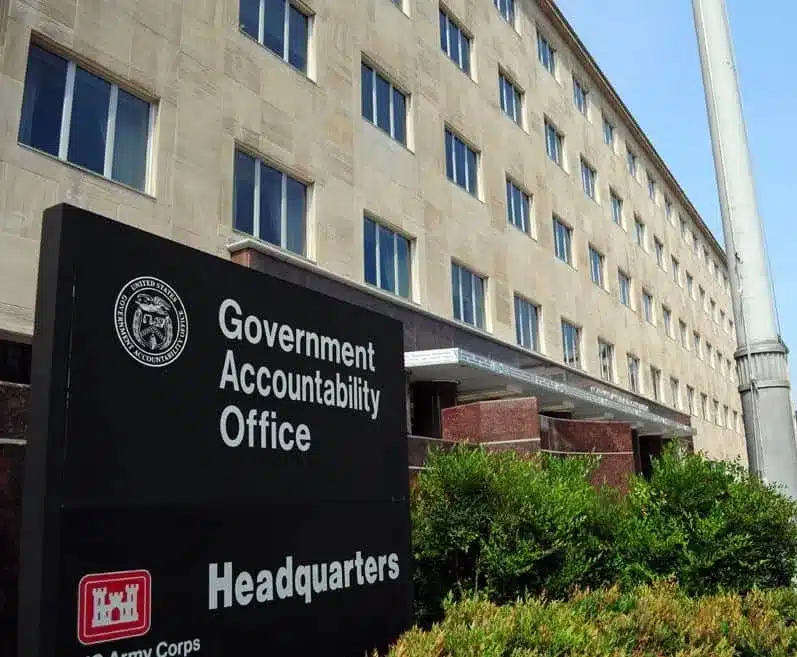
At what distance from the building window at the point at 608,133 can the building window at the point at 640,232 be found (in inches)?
182

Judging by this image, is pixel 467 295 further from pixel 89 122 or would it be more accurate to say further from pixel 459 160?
pixel 89 122

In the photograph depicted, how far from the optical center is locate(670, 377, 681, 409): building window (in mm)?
43844

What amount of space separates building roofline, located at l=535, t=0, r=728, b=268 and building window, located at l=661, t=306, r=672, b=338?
6.45m

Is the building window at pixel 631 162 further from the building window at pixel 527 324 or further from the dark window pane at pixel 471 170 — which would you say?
the dark window pane at pixel 471 170

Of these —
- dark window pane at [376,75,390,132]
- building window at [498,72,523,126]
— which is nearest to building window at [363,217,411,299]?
dark window pane at [376,75,390,132]

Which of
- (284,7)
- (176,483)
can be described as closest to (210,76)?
(284,7)

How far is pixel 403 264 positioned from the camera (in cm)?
2027

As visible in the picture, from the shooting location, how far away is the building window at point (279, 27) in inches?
647

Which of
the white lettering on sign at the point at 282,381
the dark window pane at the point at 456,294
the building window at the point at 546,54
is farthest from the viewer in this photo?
the building window at the point at 546,54

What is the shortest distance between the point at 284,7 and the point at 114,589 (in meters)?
16.2

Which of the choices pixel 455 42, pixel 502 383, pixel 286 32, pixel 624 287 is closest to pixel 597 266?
pixel 624 287

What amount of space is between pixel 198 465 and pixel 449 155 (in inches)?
795

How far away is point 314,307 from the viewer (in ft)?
17.9

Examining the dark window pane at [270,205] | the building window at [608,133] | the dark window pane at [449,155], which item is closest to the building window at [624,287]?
the building window at [608,133]
